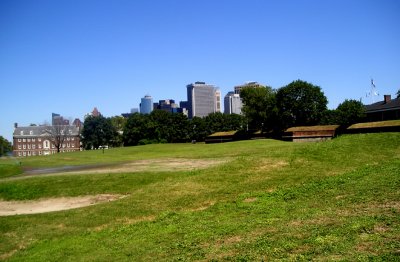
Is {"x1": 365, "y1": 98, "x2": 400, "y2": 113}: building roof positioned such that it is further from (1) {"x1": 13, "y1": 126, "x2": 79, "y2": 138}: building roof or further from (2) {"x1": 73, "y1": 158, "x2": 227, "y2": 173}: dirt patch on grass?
(1) {"x1": 13, "y1": 126, "x2": 79, "y2": 138}: building roof

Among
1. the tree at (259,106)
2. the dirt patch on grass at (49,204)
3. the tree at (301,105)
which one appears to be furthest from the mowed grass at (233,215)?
the tree at (259,106)

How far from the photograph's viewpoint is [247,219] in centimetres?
1140

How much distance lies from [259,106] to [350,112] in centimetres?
1977

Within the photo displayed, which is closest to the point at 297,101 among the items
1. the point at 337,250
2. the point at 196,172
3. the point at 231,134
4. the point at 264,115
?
the point at 264,115

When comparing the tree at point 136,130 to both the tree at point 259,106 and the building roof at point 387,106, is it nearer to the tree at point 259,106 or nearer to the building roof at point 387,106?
the tree at point 259,106

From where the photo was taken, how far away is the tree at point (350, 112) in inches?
3139

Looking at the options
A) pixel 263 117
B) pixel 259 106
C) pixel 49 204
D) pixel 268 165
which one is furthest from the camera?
pixel 259 106

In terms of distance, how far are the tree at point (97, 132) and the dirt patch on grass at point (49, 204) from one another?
360 feet

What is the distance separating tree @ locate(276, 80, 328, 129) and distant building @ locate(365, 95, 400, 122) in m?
9.81

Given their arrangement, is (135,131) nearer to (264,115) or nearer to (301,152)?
(264,115)

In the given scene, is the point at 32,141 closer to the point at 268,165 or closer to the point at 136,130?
the point at 136,130

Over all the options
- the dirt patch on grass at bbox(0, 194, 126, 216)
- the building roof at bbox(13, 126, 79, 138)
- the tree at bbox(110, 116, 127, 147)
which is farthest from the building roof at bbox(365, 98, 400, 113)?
the building roof at bbox(13, 126, 79, 138)

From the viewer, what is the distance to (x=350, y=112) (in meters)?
80.9

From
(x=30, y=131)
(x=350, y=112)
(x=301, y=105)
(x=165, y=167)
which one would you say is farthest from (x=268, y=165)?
(x=30, y=131)
